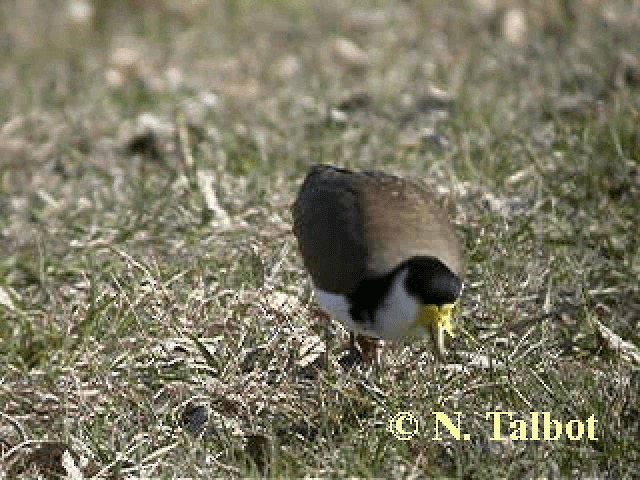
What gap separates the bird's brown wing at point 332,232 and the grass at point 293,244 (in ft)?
0.85

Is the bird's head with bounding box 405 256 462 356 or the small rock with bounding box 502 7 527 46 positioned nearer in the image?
the bird's head with bounding box 405 256 462 356

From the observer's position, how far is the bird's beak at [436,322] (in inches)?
160

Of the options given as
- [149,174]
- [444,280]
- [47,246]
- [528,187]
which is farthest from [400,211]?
[149,174]

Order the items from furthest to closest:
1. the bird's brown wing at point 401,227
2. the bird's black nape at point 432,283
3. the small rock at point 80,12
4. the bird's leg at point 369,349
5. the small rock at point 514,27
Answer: the small rock at point 80,12 → the small rock at point 514,27 → the bird's leg at point 369,349 → the bird's brown wing at point 401,227 → the bird's black nape at point 432,283

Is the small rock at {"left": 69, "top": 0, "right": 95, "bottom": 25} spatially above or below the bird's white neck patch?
below

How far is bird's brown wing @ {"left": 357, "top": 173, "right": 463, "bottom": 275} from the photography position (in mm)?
4230

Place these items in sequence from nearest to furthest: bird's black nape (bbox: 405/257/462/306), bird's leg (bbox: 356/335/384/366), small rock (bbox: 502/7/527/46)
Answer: bird's black nape (bbox: 405/257/462/306) < bird's leg (bbox: 356/335/384/366) < small rock (bbox: 502/7/527/46)

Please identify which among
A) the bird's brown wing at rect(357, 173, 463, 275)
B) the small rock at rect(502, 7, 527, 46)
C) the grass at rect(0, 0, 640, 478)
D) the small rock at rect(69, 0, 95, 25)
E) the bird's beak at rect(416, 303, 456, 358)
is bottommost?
the small rock at rect(69, 0, 95, 25)

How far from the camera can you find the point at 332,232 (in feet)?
14.5

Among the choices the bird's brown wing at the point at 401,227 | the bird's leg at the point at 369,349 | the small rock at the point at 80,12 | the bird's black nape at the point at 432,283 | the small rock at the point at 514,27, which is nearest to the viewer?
the bird's black nape at the point at 432,283

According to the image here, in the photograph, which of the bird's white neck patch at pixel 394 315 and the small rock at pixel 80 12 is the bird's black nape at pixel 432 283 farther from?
the small rock at pixel 80 12

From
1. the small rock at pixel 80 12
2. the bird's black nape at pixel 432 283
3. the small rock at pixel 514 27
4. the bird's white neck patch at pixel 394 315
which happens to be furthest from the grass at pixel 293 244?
the small rock at pixel 80 12

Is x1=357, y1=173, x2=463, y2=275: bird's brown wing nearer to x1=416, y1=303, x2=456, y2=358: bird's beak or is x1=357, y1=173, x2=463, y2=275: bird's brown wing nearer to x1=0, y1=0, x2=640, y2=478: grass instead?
x1=416, y1=303, x2=456, y2=358: bird's beak

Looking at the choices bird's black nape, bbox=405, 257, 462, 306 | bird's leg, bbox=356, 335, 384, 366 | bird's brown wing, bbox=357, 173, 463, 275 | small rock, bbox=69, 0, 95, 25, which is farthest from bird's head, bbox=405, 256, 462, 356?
small rock, bbox=69, 0, 95, 25
